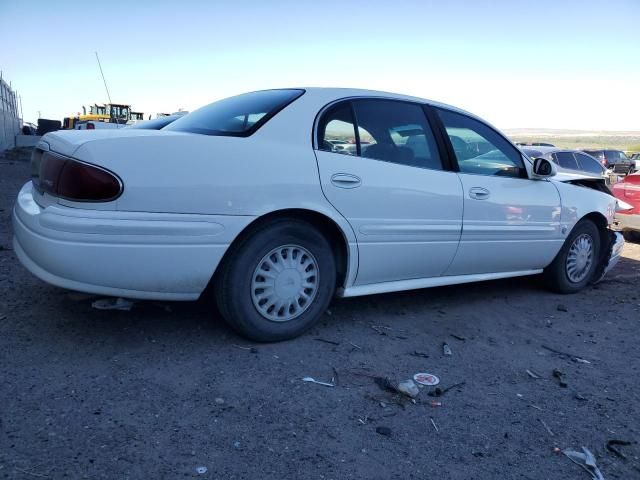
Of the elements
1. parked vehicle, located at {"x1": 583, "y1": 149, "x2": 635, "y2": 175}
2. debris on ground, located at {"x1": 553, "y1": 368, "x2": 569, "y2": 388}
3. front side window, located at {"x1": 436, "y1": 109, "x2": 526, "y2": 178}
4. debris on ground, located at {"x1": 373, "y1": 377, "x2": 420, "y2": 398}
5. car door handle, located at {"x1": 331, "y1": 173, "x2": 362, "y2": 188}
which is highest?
front side window, located at {"x1": 436, "y1": 109, "x2": 526, "y2": 178}

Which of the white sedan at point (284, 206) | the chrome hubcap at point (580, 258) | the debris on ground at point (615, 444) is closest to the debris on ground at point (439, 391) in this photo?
the debris on ground at point (615, 444)

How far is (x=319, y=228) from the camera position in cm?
335

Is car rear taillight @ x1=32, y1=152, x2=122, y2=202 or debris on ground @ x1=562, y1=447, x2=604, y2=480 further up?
car rear taillight @ x1=32, y1=152, x2=122, y2=202

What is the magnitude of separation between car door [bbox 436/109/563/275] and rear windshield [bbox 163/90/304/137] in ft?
4.34

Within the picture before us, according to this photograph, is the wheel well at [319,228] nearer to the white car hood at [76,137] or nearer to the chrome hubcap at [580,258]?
the white car hood at [76,137]

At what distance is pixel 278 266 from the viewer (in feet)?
10.5

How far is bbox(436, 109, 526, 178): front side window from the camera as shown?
405 cm

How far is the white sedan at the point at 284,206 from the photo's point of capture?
8.82 feet

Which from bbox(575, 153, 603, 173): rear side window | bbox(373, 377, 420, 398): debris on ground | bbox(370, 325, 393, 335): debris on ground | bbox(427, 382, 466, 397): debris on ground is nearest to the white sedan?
bbox(370, 325, 393, 335): debris on ground

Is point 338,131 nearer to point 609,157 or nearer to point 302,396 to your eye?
point 302,396

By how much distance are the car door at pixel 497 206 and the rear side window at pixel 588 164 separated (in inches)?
366

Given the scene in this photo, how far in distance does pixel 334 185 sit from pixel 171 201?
100 cm

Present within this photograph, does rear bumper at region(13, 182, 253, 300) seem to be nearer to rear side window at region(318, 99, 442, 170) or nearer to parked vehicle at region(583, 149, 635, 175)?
rear side window at region(318, 99, 442, 170)

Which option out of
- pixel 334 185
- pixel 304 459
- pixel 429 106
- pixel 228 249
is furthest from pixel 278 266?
pixel 429 106
